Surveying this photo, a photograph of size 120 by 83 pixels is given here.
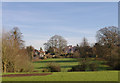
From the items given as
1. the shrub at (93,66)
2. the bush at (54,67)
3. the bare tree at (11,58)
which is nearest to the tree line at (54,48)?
the bare tree at (11,58)

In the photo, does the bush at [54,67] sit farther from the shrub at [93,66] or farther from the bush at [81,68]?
the shrub at [93,66]

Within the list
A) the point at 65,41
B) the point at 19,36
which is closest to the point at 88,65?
the point at 19,36

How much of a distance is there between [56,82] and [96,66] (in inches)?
547

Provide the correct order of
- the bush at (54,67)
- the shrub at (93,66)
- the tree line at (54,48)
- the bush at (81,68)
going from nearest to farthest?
the tree line at (54,48) < the bush at (54,67) < the shrub at (93,66) < the bush at (81,68)

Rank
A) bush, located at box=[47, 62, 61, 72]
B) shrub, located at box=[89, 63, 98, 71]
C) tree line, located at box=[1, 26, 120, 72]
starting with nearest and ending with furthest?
tree line, located at box=[1, 26, 120, 72], bush, located at box=[47, 62, 61, 72], shrub, located at box=[89, 63, 98, 71]

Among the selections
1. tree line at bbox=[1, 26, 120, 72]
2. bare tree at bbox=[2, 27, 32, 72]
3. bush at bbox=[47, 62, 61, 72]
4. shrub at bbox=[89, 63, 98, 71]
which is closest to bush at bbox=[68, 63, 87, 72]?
shrub at bbox=[89, 63, 98, 71]

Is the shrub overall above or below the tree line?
below

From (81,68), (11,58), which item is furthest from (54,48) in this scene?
(11,58)

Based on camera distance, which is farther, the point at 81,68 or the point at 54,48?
the point at 54,48

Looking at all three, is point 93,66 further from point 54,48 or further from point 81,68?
point 54,48

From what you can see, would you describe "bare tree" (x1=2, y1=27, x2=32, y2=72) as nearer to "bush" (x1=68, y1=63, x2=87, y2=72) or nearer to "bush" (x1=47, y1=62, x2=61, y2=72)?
"bush" (x1=47, y1=62, x2=61, y2=72)

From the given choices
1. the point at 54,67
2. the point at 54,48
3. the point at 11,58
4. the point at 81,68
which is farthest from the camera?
the point at 54,48

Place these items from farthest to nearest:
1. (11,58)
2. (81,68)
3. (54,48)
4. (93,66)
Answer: (54,48) < (81,68) < (93,66) < (11,58)

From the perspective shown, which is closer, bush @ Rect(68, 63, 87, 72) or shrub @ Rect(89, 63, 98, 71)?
shrub @ Rect(89, 63, 98, 71)
